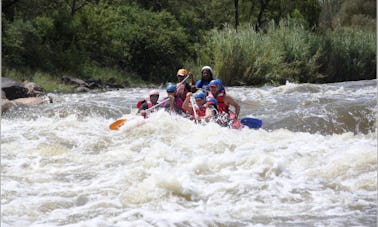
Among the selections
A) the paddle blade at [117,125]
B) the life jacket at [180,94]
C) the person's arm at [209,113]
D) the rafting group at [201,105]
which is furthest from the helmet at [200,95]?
the paddle blade at [117,125]

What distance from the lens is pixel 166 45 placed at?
23984 millimetres

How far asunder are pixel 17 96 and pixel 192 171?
8211mm

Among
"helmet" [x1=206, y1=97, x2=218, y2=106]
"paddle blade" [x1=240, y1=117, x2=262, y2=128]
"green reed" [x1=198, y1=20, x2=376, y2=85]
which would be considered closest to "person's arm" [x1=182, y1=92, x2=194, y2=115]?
"helmet" [x1=206, y1=97, x2=218, y2=106]

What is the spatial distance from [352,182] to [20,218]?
3008 millimetres

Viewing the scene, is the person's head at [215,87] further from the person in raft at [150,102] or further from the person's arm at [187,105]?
the person in raft at [150,102]

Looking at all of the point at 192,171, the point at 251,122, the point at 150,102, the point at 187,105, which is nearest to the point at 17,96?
the point at 150,102

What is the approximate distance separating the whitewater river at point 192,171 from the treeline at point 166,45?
7.58 m

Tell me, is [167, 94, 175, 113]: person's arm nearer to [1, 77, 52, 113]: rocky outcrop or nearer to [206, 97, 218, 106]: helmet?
[206, 97, 218, 106]: helmet

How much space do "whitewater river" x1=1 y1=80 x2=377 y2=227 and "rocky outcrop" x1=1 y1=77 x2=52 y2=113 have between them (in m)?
1.27

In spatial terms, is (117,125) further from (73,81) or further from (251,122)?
(73,81)

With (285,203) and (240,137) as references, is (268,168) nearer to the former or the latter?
(285,203)

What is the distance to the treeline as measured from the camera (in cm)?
1798

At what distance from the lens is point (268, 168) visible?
6188mm

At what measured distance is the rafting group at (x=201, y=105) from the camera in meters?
8.79
